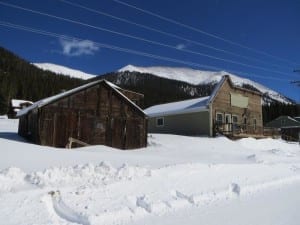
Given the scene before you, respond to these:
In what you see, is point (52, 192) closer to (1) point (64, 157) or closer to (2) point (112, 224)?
(2) point (112, 224)

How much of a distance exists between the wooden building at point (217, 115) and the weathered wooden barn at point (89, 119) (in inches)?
353

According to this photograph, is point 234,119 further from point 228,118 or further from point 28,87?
point 28,87

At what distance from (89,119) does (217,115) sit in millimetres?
14607

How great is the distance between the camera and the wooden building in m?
30.8

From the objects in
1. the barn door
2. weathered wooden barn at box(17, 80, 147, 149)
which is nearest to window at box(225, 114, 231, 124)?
weathered wooden barn at box(17, 80, 147, 149)

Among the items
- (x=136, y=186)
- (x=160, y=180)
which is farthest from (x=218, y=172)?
(x=136, y=186)

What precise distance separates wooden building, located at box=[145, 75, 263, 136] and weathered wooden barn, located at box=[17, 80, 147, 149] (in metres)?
8.97

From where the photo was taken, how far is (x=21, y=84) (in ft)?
310

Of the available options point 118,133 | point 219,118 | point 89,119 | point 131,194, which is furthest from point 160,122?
point 131,194

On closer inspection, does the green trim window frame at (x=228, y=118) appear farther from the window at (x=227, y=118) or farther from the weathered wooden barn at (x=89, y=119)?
the weathered wooden barn at (x=89, y=119)

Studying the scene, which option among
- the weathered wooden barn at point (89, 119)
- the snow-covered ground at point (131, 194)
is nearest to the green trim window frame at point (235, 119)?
the weathered wooden barn at point (89, 119)

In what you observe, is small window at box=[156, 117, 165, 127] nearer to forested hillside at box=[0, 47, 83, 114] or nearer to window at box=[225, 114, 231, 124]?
window at box=[225, 114, 231, 124]

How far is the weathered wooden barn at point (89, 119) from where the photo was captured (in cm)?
1972

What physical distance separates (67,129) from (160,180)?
1079 cm
